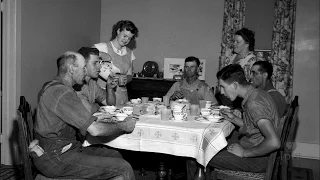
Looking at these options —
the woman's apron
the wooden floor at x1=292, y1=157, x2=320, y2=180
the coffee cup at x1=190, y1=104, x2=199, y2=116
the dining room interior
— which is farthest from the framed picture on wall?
the coffee cup at x1=190, y1=104, x2=199, y2=116

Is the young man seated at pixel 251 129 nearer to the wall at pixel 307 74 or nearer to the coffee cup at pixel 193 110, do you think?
the coffee cup at pixel 193 110

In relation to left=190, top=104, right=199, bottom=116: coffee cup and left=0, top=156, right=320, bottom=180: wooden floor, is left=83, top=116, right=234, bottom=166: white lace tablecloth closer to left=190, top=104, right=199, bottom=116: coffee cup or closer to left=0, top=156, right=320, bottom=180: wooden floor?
left=190, top=104, right=199, bottom=116: coffee cup

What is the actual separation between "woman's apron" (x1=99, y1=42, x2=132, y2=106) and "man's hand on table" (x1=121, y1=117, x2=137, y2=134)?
121 centimetres

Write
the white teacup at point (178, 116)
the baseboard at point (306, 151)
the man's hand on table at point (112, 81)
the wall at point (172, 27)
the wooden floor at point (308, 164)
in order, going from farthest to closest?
the wall at point (172, 27) → the baseboard at point (306, 151) → the wooden floor at point (308, 164) → the man's hand on table at point (112, 81) → the white teacup at point (178, 116)

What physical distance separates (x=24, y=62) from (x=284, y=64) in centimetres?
365

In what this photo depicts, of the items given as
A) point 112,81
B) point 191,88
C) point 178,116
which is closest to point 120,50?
point 112,81

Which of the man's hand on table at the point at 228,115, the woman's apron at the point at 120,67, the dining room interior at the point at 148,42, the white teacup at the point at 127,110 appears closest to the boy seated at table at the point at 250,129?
the man's hand on table at the point at 228,115

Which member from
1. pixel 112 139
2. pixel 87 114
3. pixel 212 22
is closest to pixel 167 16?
pixel 212 22

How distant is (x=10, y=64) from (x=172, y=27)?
115 inches

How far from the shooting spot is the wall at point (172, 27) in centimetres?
587

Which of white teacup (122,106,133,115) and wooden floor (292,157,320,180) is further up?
white teacup (122,106,133,115)

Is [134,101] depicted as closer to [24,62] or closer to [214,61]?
[24,62]

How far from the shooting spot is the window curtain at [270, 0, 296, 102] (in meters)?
5.28

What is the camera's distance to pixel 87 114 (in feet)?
7.10
